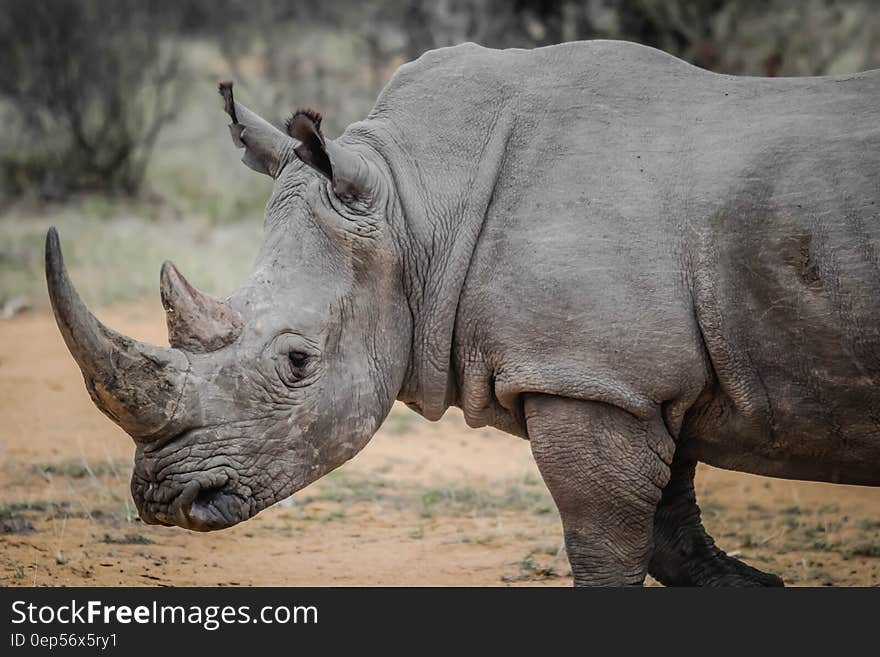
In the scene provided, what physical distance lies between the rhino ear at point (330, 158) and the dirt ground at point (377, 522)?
2189mm

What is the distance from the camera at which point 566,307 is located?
435cm

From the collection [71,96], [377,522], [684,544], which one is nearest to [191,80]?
[71,96]

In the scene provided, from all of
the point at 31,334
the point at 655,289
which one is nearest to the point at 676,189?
the point at 655,289

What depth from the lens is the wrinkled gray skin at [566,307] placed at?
424 centimetres

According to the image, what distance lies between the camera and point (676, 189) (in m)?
4.41

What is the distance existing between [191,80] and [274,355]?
43.0 ft

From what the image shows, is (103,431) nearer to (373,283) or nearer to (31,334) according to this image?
(31,334)

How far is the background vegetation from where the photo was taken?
13031 mm

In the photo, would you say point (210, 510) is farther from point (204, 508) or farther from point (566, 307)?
point (566, 307)

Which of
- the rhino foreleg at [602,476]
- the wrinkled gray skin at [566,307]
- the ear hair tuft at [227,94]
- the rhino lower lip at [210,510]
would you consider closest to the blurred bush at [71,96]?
the ear hair tuft at [227,94]

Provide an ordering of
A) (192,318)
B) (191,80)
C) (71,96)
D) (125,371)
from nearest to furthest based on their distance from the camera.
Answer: (125,371)
(192,318)
(71,96)
(191,80)

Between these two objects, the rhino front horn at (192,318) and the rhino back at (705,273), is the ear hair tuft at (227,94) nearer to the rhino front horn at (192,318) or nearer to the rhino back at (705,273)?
the rhino front horn at (192,318)

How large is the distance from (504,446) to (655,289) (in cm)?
446

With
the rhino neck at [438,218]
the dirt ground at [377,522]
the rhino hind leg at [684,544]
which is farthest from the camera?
the dirt ground at [377,522]
